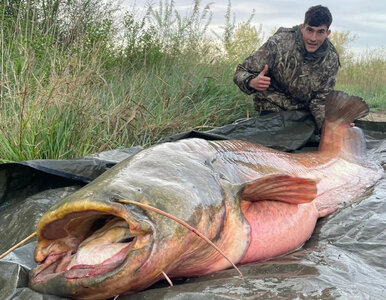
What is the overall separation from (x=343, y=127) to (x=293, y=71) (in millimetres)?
995

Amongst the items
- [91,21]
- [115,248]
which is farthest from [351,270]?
[91,21]

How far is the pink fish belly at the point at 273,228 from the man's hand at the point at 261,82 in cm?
216

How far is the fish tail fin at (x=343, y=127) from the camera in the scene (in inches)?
130

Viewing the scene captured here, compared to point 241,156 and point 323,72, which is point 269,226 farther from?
point 323,72

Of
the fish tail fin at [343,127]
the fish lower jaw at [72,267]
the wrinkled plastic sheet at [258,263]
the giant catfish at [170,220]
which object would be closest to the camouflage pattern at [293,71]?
the fish tail fin at [343,127]

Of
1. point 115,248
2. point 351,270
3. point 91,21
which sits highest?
point 91,21

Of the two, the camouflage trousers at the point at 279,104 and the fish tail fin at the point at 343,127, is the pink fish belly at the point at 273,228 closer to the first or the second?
the fish tail fin at the point at 343,127

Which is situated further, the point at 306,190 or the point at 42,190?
the point at 42,190

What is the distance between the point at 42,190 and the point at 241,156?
1016mm

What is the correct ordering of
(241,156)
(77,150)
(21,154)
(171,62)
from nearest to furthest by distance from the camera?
(241,156) → (21,154) → (77,150) → (171,62)

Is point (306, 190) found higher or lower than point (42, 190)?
higher

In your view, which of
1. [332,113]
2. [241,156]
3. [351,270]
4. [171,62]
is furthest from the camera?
[171,62]

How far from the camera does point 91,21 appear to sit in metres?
4.96

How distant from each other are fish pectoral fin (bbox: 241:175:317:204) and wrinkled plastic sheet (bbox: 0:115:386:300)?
227 mm
